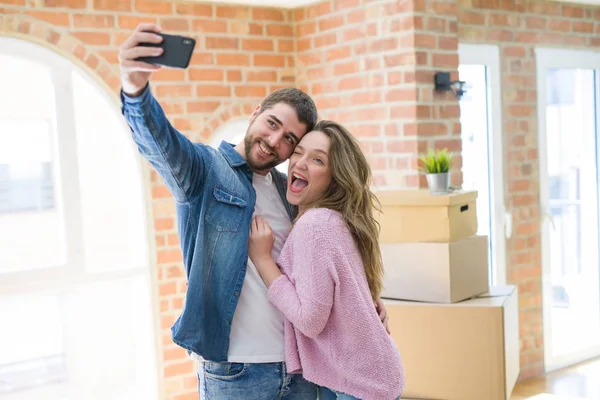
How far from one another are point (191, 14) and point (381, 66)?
1.10 meters

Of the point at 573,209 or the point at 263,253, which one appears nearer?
the point at 263,253

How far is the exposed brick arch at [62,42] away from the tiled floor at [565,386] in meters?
3.01

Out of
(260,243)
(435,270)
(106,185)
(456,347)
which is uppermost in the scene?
(106,185)

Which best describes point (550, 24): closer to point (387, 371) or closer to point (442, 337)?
point (442, 337)

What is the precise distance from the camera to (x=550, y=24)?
15.8 ft

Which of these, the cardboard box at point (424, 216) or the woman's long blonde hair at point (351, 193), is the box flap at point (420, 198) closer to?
the cardboard box at point (424, 216)

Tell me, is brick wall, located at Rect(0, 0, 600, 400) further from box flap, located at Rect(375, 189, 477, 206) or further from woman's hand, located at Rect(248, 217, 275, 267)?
woman's hand, located at Rect(248, 217, 275, 267)

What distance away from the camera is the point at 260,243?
6.34 ft

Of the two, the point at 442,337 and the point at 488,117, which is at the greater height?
the point at 488,117

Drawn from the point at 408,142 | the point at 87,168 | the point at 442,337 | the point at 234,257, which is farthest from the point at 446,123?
the point at 234,257

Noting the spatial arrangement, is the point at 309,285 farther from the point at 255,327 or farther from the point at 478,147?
the point at 478,147

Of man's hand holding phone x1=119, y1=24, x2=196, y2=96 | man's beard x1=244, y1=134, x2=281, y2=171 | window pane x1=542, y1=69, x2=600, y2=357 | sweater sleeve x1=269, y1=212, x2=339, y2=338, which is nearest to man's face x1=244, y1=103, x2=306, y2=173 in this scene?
man's beard x1=244, y1=134, x2=281, y2=171

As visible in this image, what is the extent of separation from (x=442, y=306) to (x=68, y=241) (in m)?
1.99

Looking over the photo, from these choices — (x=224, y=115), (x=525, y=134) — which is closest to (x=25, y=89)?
(x=224, y=115)
